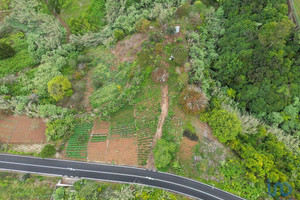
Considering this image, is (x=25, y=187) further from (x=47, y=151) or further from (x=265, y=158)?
(x=265, y=158)

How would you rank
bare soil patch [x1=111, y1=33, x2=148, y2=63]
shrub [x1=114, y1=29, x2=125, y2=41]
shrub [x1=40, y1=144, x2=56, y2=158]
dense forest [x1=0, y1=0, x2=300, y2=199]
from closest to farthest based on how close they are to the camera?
shrub [x1=40, y1=144, x2=56, y2=158], dense forest [x1=0, y1=0, x2=300, y2=199], bare soil patch [x1=111, y1=33, x2=148, y2=63], shrub [x1=114, y1=29, x2=125, y2=41]

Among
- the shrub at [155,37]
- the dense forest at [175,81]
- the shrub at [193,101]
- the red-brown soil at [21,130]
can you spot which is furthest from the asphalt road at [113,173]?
the shrub at [155,37]

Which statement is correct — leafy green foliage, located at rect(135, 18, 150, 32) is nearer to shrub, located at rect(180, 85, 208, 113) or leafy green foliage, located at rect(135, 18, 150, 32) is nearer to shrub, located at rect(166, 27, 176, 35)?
shrub, located at rect(166, 27, 176, 35)

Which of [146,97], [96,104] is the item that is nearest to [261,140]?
[146,97]

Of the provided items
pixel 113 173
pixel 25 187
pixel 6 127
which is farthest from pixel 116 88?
pixel 25 187

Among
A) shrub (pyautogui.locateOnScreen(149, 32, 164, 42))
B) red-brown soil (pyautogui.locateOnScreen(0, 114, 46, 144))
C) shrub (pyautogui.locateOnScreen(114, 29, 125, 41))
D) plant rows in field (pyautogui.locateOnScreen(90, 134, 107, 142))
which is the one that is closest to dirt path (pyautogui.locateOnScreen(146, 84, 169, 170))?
plant rows in field (pyautogui.locateOnScreen(90, 134, 107, 142))

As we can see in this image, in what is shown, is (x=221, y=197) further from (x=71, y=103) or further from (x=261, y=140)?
(x=71, y=103)
